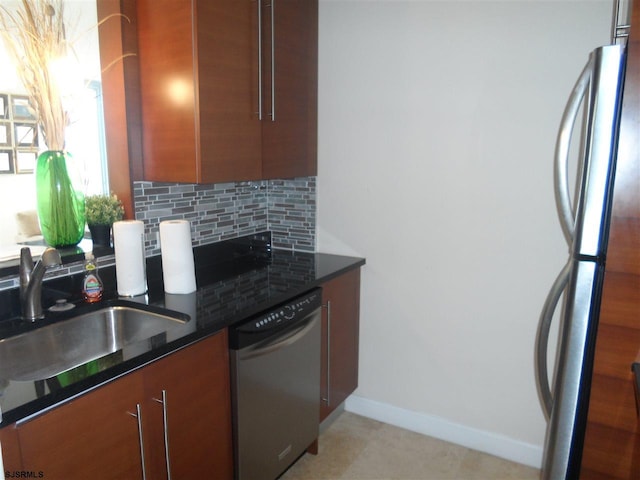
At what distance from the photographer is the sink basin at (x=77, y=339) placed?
153 centimetres

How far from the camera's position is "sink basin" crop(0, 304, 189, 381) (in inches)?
60.2

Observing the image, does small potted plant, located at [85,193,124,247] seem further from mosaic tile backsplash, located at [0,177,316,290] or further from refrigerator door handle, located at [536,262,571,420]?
refrigerator door handle, located at [536,262,571,420]

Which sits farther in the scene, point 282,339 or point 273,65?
point 273,65

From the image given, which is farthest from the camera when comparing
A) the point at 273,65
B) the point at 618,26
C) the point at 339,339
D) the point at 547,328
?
the point at 339,339

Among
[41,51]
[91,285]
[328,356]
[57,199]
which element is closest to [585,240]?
[328,356]

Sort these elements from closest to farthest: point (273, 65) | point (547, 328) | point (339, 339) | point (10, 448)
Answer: point (10, 448), point (547, 328), point (273, 65), point (339, 339)

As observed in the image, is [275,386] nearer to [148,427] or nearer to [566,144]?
[148,427]

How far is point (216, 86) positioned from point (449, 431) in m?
1.99

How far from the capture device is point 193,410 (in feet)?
5.27

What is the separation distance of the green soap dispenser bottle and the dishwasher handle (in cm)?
59

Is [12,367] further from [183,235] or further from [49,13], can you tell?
[49,13]

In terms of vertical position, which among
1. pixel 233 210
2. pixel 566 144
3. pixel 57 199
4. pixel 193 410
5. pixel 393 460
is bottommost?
pixel 393 460

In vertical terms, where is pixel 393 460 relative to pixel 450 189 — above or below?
below

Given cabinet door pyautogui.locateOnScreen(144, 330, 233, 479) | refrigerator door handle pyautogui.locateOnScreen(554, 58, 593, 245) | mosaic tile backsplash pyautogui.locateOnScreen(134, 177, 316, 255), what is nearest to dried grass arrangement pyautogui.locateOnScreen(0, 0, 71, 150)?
mosaic tile backsplash pyautogui.locateOnScreen(134, 177, 316, 255)
